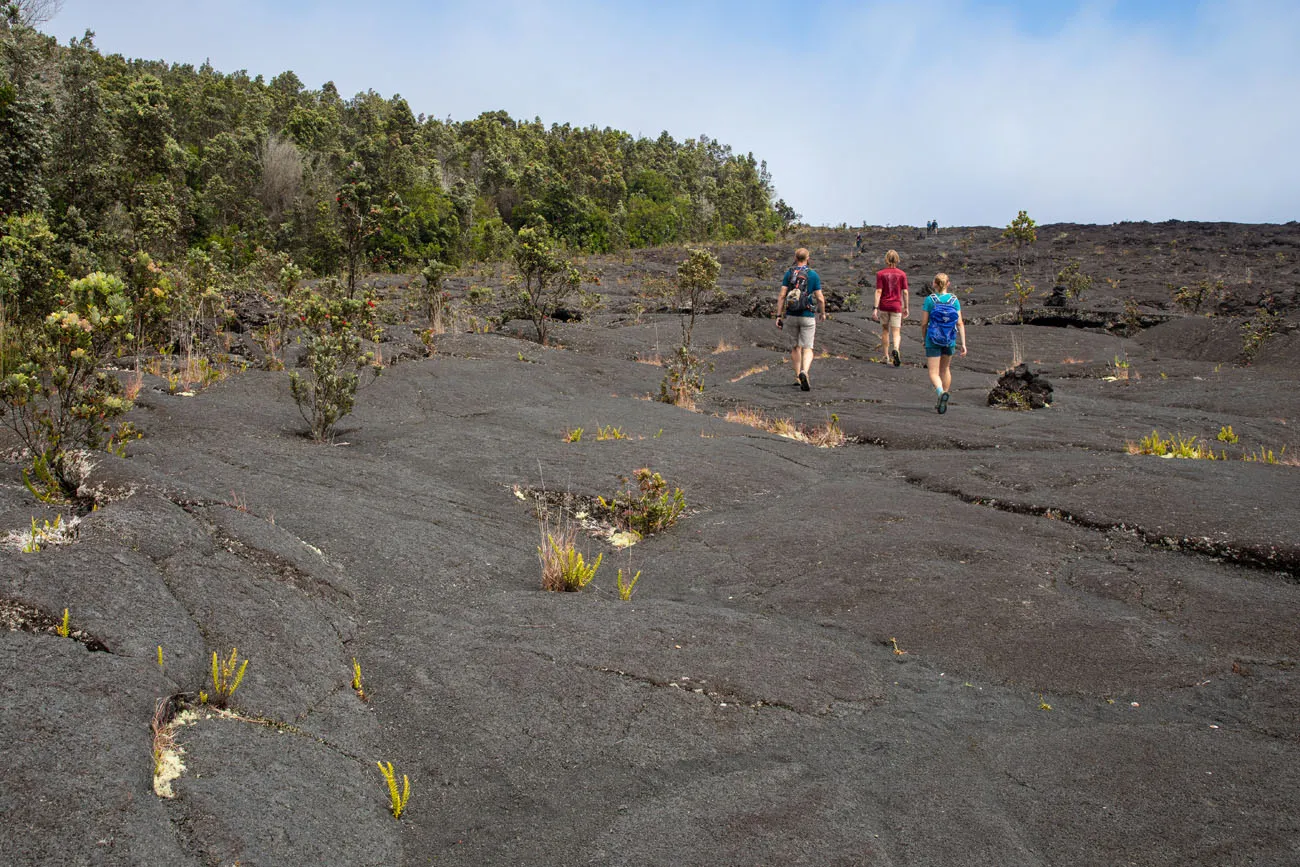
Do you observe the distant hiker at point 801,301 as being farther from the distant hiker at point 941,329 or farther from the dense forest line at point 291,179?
the dense forest line at point 291,179

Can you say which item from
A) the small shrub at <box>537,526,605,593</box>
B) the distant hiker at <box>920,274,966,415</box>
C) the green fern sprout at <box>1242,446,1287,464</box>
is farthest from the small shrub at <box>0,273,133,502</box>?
the green fern sprout at <box>1242,446,1287,464</box>

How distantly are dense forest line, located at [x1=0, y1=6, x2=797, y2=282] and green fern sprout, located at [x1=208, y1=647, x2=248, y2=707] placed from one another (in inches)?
366

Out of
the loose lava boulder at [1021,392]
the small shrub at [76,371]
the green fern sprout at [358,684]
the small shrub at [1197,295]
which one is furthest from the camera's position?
the small shrub at [1197,295]

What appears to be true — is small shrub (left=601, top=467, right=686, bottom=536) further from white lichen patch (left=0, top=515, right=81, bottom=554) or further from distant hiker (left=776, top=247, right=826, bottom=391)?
distant hiker (left=776, top=247, right=826, bottom=391)

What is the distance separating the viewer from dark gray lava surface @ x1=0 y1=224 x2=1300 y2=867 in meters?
2.92

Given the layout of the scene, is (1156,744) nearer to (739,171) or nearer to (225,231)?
(225,231)

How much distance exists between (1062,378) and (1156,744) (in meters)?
15.0

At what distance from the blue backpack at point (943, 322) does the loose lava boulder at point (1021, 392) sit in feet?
5.25

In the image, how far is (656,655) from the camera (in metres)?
4.28

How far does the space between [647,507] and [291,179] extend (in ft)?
135

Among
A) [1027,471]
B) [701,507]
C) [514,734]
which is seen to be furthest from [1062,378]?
[514,734]

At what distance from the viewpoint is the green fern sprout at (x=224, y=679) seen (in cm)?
335

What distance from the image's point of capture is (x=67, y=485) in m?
5.35

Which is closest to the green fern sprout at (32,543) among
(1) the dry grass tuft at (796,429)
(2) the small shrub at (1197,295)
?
(1) the dry grass tuft at (796,429)
